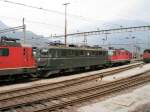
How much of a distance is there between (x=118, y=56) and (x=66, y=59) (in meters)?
16.9

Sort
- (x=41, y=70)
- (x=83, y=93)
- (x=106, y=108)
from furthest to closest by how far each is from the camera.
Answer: (x=41, y=70), (x=83, y=93), (x=106, y=108)

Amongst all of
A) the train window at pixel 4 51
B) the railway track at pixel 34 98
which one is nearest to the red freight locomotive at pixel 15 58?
the train window at pixel 4 51

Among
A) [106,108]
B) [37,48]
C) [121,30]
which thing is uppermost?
[121,30]

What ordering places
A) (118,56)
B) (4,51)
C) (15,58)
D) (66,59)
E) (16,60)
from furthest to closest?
(118,56) < (66,59) < (16,60) < (15,58) < (4,51)

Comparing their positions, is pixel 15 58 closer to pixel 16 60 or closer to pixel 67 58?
pixel 16 60

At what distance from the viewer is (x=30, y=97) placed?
1695 centimetres

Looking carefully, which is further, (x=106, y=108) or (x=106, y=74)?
(x=106, y=74)

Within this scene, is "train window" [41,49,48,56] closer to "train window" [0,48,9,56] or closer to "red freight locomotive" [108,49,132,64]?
"train window" [0,48,9,56]

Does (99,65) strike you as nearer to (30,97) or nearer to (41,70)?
(41,70)

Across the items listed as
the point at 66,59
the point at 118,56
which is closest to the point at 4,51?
the point at 66,59

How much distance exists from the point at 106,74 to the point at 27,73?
32.1ft

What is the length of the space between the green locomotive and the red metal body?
243 centimetres

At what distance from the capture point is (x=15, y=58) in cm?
2217

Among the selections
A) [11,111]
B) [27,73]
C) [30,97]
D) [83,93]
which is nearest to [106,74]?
[27,73]
